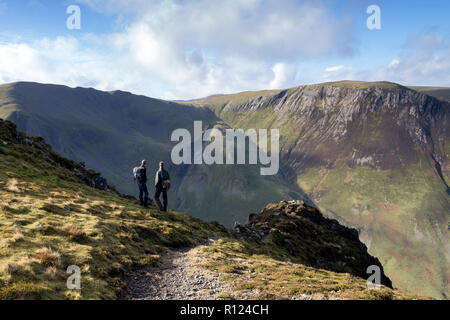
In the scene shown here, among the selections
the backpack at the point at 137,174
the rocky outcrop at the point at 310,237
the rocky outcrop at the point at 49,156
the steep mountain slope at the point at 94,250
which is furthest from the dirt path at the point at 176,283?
the rocky outcrop at the point at 49,156

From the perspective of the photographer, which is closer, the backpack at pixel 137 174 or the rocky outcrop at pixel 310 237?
the backpack at pixel 137 174

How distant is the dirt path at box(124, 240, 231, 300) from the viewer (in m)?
13.2

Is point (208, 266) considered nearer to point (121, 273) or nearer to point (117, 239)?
point (121, 273)

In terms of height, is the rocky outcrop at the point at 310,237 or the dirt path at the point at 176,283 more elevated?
the dirt path at the point at 176,283

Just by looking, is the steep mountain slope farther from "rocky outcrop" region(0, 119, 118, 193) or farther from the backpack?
"rocky outcrop" region(0, 119, 118, 193)

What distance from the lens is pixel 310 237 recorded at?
171ft

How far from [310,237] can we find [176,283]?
42545 millimetres

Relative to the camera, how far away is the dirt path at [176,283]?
43.4ft

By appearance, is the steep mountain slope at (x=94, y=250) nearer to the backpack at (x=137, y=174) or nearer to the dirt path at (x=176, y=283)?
the dirt path at (x=176, y=283)

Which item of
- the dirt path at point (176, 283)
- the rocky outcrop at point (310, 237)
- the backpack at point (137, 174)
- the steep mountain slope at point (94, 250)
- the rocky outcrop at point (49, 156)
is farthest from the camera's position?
the rocky outcrop at point (310, 237)

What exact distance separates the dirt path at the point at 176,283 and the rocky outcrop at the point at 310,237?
21908mm

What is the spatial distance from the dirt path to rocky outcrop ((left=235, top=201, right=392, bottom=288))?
21.9 metres
